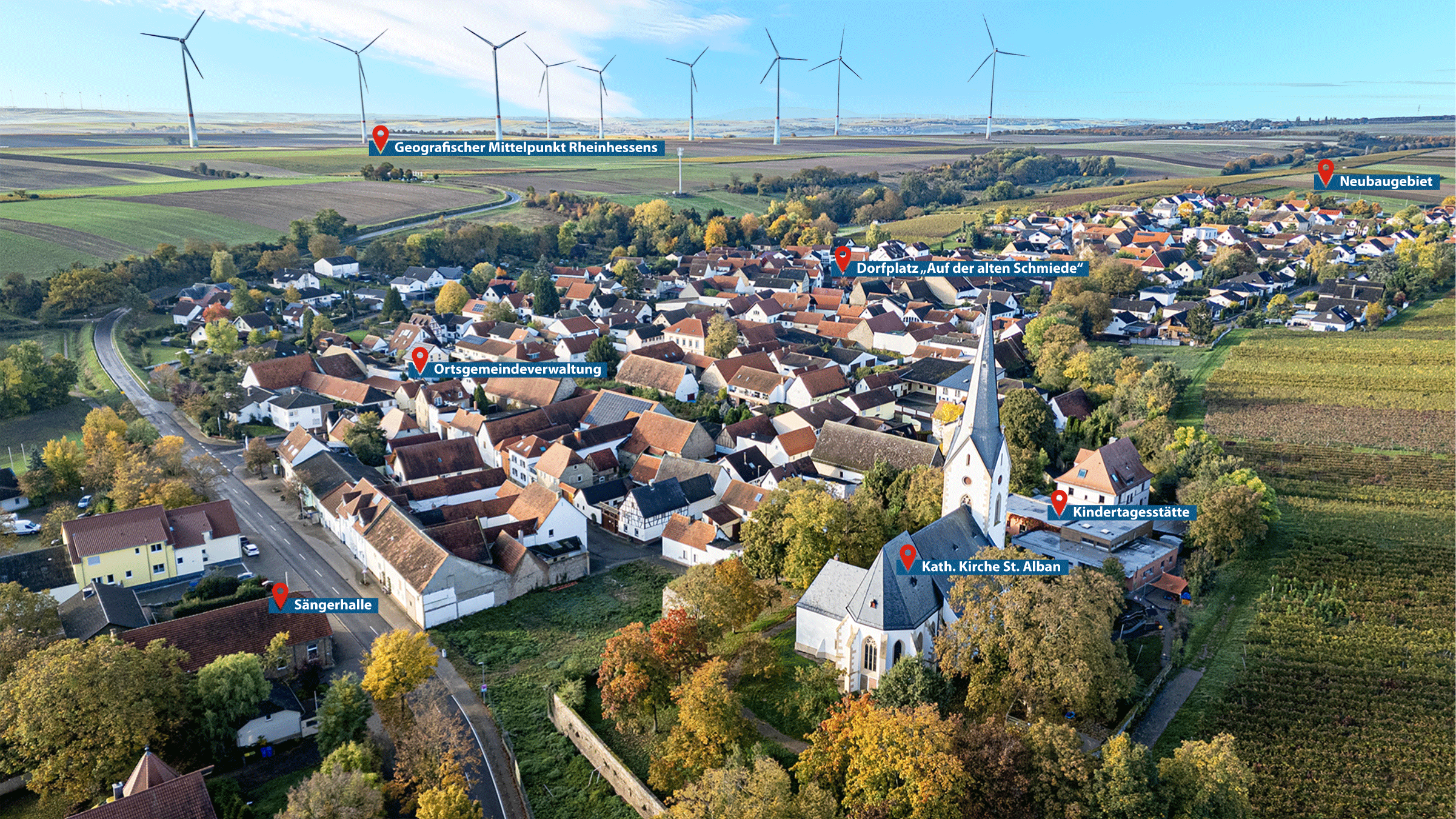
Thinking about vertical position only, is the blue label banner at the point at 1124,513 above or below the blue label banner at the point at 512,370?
below

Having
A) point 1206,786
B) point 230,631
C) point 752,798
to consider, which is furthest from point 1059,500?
point 230,631

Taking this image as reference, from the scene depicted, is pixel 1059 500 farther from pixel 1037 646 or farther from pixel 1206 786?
pixel 1206 786

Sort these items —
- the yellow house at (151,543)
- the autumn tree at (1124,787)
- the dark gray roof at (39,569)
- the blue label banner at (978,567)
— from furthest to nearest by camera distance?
the yellow house at (151,543) → the dark gray roof at (39,569) → the blue label banner at (978,567) → the autumn tree at (1124,787)

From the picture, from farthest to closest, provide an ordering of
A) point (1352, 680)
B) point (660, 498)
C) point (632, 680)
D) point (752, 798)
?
point (660, 498) → point (1352, 680) → point (632, 680) → point (752, 798)

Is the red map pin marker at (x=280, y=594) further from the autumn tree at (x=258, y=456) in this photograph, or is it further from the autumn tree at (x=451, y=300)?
the autumn tree at (x=451, y=300)

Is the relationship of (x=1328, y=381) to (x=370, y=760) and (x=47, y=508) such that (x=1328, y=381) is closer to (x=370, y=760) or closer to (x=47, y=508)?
(x=370, y=760)

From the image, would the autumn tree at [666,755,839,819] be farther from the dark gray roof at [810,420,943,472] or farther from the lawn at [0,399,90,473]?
the lawn at [0,399,90,473]

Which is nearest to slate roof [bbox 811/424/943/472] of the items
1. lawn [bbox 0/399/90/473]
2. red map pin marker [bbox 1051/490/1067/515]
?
red map pin marker [bbox 1051/490/1067/515]

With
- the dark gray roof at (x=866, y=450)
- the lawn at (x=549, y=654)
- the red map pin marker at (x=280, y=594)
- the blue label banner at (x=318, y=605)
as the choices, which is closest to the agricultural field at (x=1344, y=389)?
the dark gray roof at (x=866, y=450)
